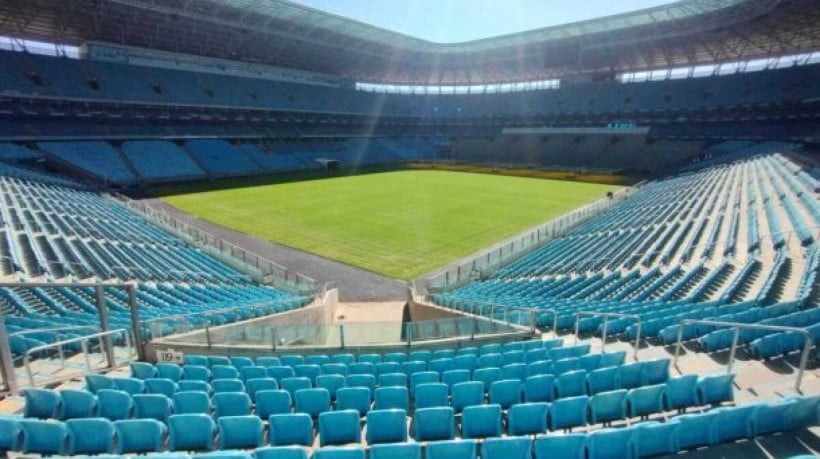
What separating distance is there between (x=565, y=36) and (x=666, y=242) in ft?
135

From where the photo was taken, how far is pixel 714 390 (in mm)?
5633

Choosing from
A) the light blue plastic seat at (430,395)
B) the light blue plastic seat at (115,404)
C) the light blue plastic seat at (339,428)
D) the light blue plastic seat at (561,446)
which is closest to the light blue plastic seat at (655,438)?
the light blue plastic seat at (561,446)

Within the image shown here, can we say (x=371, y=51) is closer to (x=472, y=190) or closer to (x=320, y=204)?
(x=472, y=190)

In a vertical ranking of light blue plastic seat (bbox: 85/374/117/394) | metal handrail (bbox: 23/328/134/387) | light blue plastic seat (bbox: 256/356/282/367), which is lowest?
light blue plastic seat (bbox: 256/356/282/367)

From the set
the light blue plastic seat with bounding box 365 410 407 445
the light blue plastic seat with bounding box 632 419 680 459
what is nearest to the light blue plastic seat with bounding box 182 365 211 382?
the light blue plastic seat with bounding box 365 410 407 445

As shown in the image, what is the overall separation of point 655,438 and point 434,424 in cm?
246

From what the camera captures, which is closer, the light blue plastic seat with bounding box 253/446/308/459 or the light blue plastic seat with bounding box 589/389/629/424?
the light blue plastic seat with bounding box 253/446/308/459

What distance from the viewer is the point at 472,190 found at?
40781 mm

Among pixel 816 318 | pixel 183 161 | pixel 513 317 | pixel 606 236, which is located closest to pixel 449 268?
pixel 606 236

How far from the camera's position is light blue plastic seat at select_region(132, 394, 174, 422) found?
580cm

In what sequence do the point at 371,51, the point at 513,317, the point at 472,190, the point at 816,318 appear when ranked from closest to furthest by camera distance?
the point at 816,318, the point at 513,317, the point at 472,190, the point at 371,51

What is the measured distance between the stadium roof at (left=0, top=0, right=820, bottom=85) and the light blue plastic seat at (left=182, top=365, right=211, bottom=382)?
40700mm

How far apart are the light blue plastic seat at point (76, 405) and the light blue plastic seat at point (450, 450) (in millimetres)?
4607

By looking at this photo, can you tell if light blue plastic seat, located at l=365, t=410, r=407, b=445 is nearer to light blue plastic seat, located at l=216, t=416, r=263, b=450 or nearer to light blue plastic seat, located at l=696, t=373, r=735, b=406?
light blue plastic seat, located at l=216, t=416, r=263, b=450
